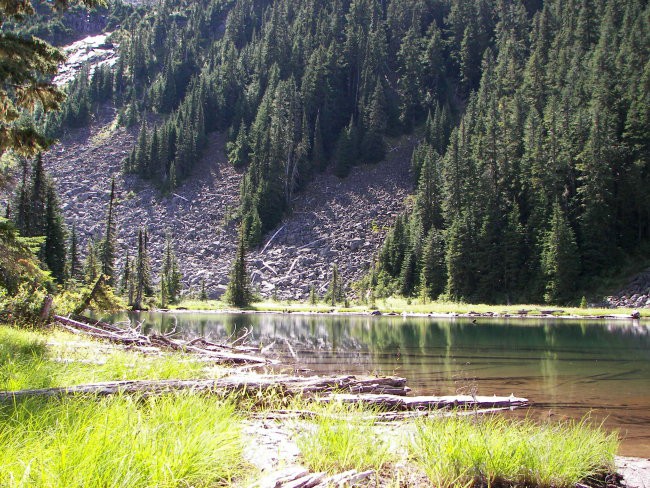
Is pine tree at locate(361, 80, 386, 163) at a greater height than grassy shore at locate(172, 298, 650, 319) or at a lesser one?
greater

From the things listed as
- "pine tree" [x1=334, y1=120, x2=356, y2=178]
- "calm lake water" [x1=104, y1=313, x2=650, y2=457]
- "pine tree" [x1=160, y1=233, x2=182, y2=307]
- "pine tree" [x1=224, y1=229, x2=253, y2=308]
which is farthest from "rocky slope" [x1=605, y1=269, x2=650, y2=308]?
"pine tree" [x1=334, y1=120, x2=356, y2=178]

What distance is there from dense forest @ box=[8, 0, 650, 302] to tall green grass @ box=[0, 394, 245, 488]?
62.3 metres

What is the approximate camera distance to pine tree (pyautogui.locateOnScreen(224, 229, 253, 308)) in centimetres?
7362

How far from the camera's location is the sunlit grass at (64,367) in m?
6.89

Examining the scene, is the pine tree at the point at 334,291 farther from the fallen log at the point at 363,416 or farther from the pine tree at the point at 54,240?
the fallen log at the point at 363,416

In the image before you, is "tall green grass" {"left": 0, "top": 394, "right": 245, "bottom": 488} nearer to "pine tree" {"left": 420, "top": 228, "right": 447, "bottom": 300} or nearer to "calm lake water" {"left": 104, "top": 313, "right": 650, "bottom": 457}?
"calm lake water" {"left": 104, "top": 313, "right": 650, "bottom": 457}

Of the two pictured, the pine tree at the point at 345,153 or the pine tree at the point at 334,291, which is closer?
the pine tree at the point at 334,291

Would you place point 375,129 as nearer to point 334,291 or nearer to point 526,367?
point 334,291

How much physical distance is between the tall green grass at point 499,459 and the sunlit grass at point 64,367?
4808mm

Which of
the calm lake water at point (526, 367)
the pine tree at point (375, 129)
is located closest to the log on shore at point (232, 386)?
the calm lake water at point (526, 367)

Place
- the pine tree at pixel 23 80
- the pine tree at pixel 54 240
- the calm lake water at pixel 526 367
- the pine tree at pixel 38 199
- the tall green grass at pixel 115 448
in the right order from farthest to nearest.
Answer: the pine tree at pixel 54 240 < the pine tree at pixel 38 199 < the pine tree at pixel 23 80 < the calm lake water at pixel 526 367 < the tall green grass at pixel 115 448

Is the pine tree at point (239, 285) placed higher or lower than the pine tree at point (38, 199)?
lower

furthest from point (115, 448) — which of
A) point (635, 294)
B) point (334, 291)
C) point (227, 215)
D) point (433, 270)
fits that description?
point (227, 215)

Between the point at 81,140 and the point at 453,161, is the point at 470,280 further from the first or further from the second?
the point at 81,140
